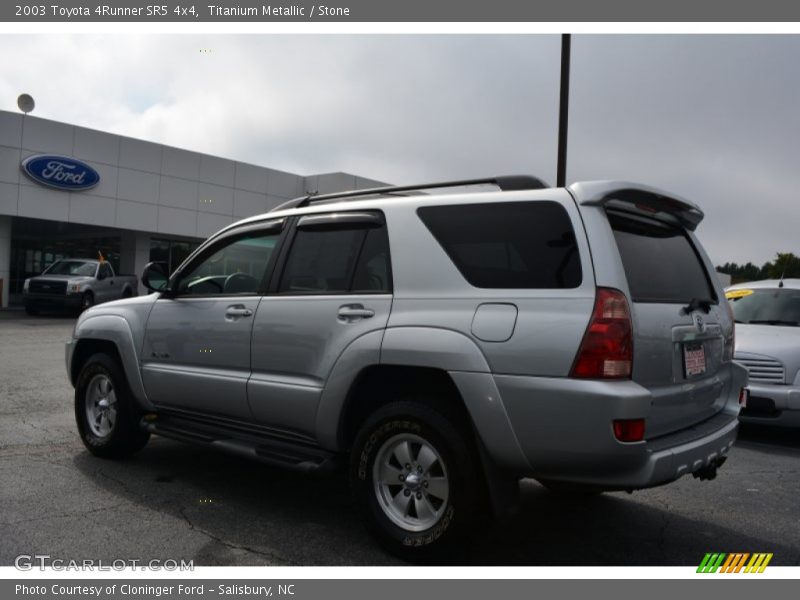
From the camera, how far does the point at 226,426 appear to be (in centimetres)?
457

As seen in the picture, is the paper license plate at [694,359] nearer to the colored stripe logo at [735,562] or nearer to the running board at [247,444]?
the colored stripe logo at [735,562]

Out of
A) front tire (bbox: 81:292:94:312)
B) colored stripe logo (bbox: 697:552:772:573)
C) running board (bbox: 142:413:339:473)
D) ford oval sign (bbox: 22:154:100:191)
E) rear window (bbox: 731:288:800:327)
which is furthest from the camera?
ford oval sign (bbox: 22:154:100:191)

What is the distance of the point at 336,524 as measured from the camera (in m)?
4.11

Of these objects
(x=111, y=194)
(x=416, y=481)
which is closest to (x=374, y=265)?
(x=416, y=481)

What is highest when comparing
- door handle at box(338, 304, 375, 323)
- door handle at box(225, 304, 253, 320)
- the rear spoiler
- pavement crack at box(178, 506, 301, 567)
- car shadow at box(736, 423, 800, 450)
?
the rear spoiler

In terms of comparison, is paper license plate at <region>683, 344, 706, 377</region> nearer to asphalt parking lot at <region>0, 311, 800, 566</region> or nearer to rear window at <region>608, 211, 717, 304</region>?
rear window at <region>608, 211, 717, 304</region>

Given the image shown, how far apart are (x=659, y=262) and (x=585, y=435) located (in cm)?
121

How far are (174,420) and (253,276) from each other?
1233mm

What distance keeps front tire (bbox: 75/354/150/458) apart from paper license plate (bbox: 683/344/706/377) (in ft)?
12.8

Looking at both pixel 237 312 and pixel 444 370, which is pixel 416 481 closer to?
pixel 444 370

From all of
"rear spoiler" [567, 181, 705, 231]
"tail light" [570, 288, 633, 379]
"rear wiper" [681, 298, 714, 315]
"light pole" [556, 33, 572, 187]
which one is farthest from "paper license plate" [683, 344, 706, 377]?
"light pole" [556, 33, 572, 187]

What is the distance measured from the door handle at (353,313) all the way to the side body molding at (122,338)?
6.79 feet

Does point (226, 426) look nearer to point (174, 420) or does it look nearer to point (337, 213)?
point (174, 420)

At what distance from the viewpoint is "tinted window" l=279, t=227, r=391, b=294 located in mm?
3936
